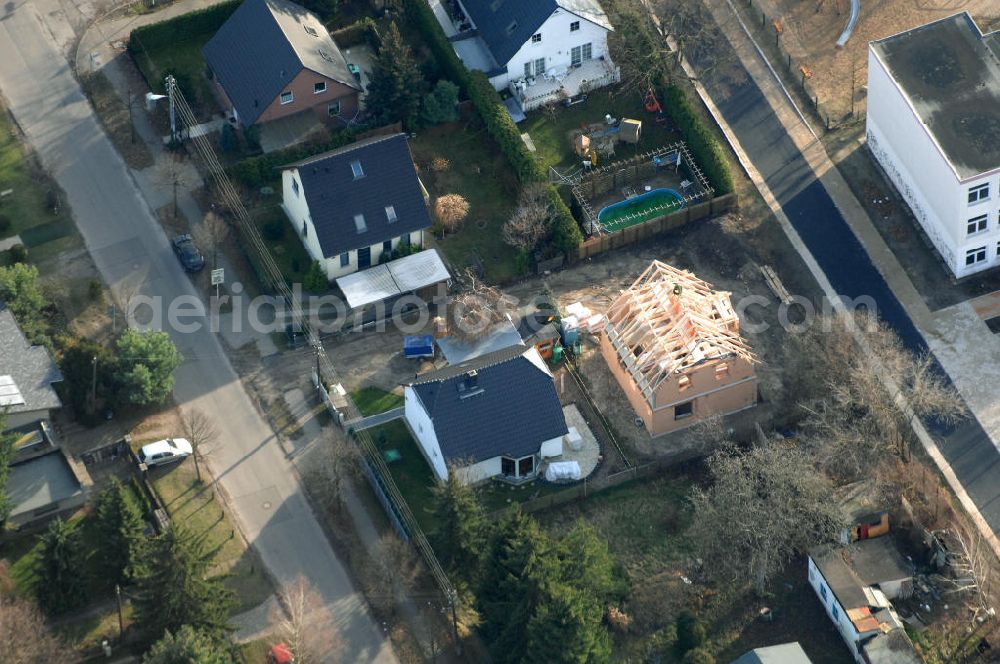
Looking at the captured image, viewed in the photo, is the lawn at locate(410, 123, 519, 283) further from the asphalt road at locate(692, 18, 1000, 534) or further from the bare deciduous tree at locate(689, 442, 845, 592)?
the bare deciduous tree at locate(689, 442, 845, 592)

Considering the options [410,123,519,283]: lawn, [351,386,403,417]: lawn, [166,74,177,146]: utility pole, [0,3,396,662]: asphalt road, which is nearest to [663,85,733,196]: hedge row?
[410,123,519,283]: lawn

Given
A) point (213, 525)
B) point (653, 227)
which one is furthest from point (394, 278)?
point (213, 525)

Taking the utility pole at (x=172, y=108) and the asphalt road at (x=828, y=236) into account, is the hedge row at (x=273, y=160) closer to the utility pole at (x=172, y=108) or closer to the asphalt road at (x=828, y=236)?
the utility pole at (x=172, y=108)

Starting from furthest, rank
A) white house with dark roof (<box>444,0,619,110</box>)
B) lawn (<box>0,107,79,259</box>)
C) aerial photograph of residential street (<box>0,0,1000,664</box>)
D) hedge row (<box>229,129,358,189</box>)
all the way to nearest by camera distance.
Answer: white house with dark roof (<box>444,0,619,110</box>) → hedge row (<box>229,129,358,189</box>) → lawn (<box>0,107,79,259</box>) → aerial photograph of residential street (<box>0,0,1000,664</box>)

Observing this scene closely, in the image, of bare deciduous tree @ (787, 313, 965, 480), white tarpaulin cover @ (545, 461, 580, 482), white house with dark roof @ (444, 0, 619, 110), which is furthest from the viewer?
white house with dark roof @ (444, 0, 619, 110)

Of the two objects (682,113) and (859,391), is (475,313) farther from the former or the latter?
(859,391)

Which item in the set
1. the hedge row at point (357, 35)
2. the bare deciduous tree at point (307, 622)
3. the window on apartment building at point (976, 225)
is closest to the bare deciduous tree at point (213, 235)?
the hedge row at point (357, 35)
